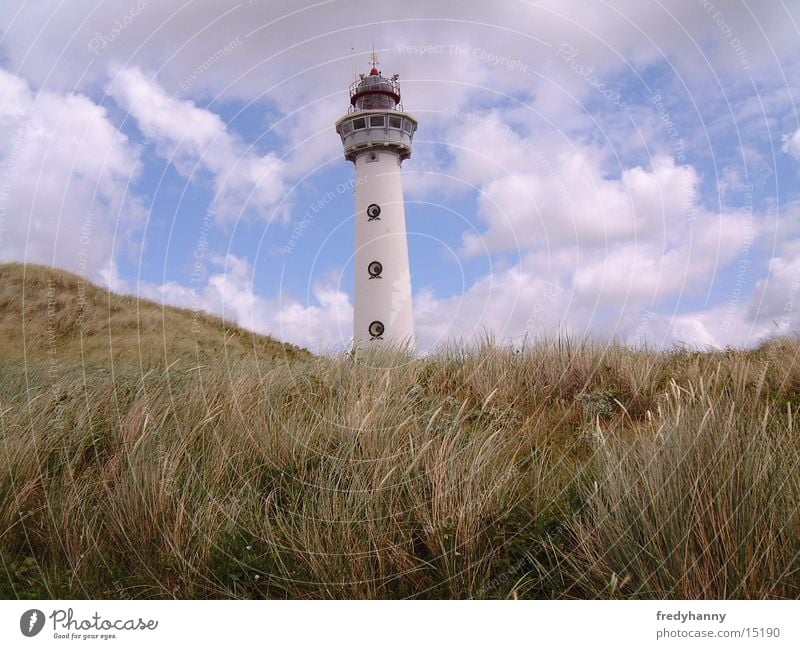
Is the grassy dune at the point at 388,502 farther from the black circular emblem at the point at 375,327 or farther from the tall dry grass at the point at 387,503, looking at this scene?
the black circular emblem at the point at 375,327

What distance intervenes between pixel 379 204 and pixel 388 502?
60.6 feet

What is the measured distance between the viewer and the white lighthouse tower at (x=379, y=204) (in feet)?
66.1

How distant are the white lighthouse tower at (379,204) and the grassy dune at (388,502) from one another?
14.2 metres

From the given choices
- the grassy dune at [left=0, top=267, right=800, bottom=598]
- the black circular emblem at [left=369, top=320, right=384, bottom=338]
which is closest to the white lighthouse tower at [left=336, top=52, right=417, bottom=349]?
the black circular emblem at [left=369, top=320, right=384, bottom=338]

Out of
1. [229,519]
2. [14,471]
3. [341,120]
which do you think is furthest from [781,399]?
[341,120]

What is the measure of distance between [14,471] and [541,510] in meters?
3.84
